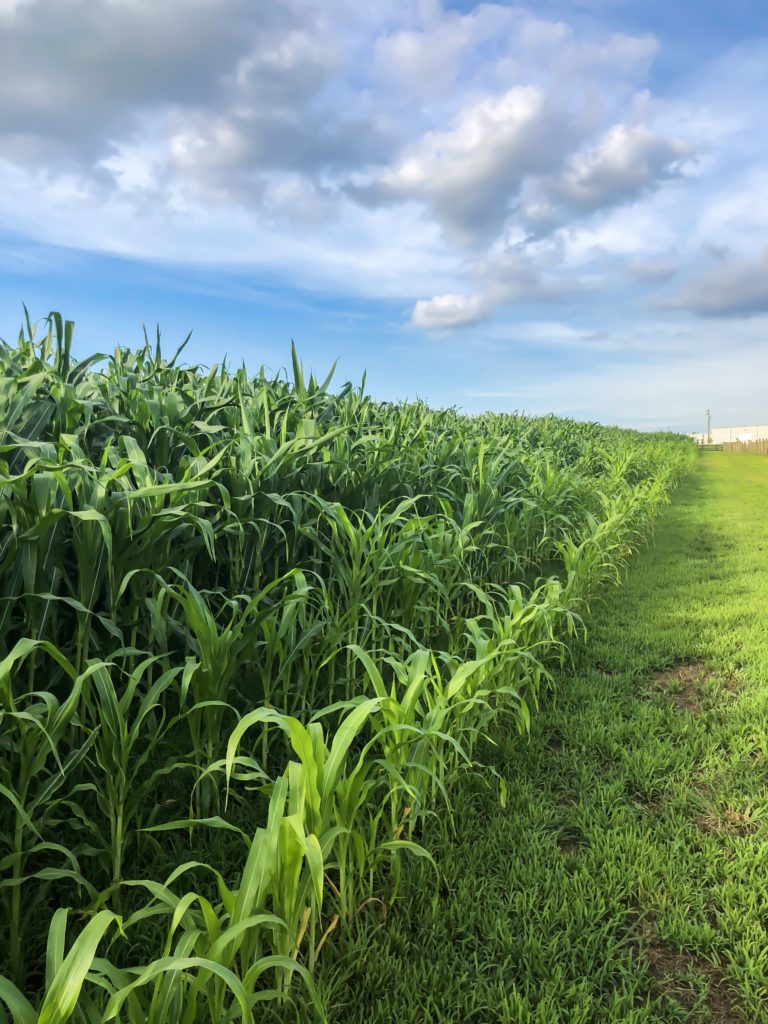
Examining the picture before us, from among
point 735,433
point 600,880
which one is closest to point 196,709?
point 600,880

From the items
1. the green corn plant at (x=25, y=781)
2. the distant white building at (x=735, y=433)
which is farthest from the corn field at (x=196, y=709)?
the distant white building at (x=735, y=433)

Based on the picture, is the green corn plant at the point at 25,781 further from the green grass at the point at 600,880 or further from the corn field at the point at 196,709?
the green grass at the point at 600,880

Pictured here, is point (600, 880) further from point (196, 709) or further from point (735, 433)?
point (735, 433)

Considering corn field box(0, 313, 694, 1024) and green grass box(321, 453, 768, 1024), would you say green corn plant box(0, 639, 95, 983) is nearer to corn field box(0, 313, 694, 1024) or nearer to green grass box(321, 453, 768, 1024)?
corn field box(0, 313, 694, 1024)

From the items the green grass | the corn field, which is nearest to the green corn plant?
the corn field

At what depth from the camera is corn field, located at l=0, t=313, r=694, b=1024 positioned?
1350 millimetres

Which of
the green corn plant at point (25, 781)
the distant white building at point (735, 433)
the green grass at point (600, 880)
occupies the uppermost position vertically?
the distant white building at point (735, 433)

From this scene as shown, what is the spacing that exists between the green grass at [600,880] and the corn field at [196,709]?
130 millimetres

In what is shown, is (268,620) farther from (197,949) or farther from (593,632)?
(593,632)

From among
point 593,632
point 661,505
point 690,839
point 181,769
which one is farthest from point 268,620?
point 661,505

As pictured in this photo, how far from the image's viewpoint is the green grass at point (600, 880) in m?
1.53

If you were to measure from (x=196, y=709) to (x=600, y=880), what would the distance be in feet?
4.07

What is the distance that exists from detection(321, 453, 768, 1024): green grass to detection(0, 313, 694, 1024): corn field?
0.43ft

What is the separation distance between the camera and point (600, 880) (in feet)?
6.18
